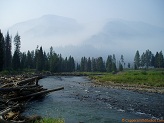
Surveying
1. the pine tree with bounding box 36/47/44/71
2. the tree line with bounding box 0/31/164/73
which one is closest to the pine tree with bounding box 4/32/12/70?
the tree line with bounding box 0/31/164/73

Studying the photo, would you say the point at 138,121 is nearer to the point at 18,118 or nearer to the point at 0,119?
the point at 18,118

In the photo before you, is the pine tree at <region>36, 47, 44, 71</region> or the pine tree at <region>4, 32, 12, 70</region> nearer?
the pine tree at <region>4, 32, 12, 70</region>

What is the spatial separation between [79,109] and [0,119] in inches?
581

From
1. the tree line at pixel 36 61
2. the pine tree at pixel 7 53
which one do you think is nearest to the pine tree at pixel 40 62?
the tree line at pixel 36 61

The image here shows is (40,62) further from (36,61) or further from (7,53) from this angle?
(7,53)

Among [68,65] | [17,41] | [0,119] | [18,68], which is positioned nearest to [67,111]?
[0,119]

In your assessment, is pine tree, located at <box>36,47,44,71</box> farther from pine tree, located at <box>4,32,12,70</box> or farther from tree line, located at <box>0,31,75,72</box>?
pine tree, located at <box>4,32,12,70</box>

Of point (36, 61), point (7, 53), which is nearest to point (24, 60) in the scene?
point (36, 61)

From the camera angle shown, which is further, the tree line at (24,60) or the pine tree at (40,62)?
the pine tree at (40,62)

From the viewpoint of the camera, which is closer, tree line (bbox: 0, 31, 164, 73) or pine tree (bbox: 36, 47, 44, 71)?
tree line (bbox: 0, 31, 164, 73)

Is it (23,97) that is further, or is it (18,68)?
(18,68)

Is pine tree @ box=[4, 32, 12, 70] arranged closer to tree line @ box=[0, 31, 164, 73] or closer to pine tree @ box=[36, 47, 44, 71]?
tree line @ box=[0, 31, 164, 73]

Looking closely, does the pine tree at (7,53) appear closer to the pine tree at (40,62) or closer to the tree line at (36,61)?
the tree line at (36,61)

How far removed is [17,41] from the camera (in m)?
123
